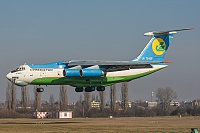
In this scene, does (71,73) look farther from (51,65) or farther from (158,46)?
(158,46)

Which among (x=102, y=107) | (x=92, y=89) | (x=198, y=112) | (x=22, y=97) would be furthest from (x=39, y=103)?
(x=92, y=89)

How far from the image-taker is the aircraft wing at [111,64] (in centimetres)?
4984

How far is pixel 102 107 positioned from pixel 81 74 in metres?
42.5

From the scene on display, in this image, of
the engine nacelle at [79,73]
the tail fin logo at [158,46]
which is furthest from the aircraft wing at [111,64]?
the tail fin logo at [158,46]

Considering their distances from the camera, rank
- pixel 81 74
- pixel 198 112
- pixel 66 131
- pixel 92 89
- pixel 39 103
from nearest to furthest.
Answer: pixel 66 131 → pixel 81 74 → pixel 92 89 → pixel 198 112 → pixel 39 103

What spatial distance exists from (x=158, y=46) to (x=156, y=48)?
314mm

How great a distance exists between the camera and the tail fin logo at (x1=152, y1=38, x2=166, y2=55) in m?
54.3

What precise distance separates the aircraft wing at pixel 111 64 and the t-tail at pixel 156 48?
9.14ft

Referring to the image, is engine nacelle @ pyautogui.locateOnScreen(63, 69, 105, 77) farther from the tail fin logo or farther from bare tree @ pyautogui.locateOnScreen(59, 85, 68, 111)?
bare tree @ pyautogui.locateOnScreen(59, 85, 68, 111)

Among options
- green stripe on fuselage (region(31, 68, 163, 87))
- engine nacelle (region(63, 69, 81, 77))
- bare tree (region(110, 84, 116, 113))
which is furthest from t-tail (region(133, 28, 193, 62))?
bare tree (region(110, 84, 116, 113))

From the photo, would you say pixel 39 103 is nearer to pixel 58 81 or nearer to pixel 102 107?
pixel 102 107

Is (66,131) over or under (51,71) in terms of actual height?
under

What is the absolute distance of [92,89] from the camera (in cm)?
5191

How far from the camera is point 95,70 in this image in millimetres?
49062
